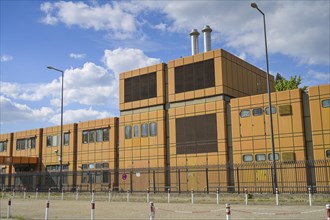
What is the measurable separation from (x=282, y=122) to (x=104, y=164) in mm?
23777

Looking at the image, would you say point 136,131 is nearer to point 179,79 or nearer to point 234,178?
point 179,79

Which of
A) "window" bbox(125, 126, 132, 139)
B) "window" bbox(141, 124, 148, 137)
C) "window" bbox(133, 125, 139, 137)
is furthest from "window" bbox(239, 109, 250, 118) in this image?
"window" bbox(125, 126, 132, 139)

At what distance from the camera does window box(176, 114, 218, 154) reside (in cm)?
3872

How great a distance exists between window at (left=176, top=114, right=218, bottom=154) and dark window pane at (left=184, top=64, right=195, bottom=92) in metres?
3.17

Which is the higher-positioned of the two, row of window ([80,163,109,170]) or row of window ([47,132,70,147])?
row of window ([47,132,70,147])

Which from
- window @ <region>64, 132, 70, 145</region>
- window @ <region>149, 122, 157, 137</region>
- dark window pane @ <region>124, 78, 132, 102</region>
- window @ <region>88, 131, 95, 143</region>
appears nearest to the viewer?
window @ <region>149, 122, 157, 137</region>

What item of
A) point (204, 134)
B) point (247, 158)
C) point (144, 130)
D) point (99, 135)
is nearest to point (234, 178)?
point (247, 158)

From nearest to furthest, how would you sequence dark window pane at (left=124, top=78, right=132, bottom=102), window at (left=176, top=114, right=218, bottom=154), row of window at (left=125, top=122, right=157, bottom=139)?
window at (left=176, top=114, right=218, bottom=154) → row of window at (left=125, top=122, right=157, bottom=139) → dark window pane at (left=124, top=78, right=132, bottom=102)

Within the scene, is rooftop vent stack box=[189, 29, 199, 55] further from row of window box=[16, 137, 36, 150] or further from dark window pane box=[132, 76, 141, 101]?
row of window box=[16, 137, 36, 150]

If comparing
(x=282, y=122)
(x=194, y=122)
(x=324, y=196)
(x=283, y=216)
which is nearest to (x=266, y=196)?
(x=324, y=196)

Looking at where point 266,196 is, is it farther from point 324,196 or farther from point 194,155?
point 194,155

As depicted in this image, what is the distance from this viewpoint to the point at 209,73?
130ft

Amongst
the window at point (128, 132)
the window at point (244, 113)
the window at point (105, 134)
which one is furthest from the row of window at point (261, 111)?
the window at point (105, 134)

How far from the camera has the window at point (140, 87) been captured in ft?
146
